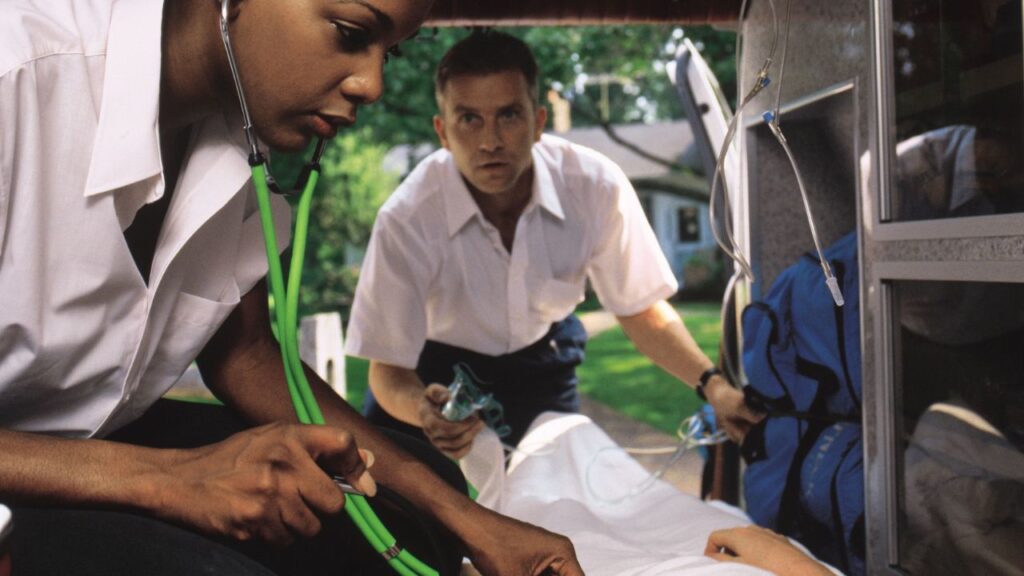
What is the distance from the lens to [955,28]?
5.75 ft

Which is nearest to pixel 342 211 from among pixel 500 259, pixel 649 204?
pixel 649 204

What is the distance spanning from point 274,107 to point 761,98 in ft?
5.11

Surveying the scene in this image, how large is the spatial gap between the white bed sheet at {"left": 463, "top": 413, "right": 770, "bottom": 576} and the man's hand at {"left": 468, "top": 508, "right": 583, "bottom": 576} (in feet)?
0.69

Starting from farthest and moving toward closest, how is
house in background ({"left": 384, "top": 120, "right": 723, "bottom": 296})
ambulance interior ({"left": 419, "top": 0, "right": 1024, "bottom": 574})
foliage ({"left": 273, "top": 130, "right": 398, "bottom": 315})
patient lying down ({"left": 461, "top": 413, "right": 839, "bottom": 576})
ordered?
house in background ({"left": 384, "top": 120, "right": 723, "bottom": 296}) → foliage ({"left": 273, "top": 130, "right": 398, "bottom": 315}) → patient lying down ({"left": 461, "top": 413, "right": 839, "bottom": 576}) → ambulance interior ({"left": 419, "top": 0, "right": 1024, "bottom": 574})

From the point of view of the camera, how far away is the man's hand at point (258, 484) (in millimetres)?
1173

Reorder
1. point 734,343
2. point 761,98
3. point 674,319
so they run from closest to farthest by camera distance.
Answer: point 761,98 → point 734,343 → point 674,319

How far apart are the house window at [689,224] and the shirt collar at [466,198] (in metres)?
14.7

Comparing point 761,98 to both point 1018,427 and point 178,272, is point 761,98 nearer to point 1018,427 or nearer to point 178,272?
point 1018,427

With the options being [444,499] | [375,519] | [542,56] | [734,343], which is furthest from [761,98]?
[542,56]

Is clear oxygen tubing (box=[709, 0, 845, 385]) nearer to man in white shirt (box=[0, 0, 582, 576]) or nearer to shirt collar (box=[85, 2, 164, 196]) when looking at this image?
man in white shirt (box=[0, 0, 582, 576])

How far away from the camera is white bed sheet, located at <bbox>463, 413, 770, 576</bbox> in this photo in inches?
79.9

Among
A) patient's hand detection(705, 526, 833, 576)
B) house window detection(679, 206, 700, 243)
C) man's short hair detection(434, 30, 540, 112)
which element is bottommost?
house window detection(679, 206, 700, 243)

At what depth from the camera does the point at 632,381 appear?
31.8ft

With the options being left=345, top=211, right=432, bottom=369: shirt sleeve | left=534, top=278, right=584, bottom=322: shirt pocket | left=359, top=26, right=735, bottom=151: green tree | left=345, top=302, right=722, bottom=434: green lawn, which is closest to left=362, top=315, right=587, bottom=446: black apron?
left=534, top=278, right=584, bottom=322: shirt pocket
